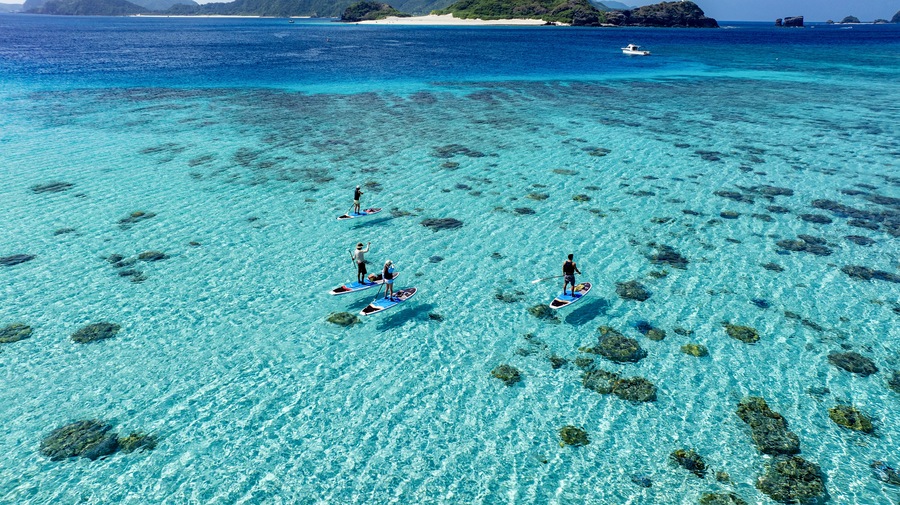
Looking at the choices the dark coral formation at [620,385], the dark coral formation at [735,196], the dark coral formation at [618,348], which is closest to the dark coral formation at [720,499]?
the dark coral formation at [620,385]

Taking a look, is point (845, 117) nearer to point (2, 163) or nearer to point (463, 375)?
point (463, 375)

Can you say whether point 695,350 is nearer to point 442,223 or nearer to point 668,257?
point 668,257

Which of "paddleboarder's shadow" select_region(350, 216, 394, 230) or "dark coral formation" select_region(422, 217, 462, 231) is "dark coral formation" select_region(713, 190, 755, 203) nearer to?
"dark coral formation" select_region(422, 217, 462, 231)

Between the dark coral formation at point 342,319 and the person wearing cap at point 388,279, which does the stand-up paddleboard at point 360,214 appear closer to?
the person wearing cap at point 388,279

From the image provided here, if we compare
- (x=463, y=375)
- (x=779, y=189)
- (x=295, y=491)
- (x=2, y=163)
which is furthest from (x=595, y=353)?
(x=2, y=163)

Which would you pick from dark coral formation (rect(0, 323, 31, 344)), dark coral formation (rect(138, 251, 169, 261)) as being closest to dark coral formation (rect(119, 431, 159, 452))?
dark coral formation (rect(0, 323, 31, 344))

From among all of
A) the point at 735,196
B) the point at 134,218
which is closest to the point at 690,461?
the point at 735,196
